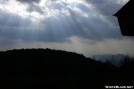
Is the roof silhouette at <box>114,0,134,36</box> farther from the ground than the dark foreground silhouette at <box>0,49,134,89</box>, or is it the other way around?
the roof silhouette at <box>114,0,134,36</box>

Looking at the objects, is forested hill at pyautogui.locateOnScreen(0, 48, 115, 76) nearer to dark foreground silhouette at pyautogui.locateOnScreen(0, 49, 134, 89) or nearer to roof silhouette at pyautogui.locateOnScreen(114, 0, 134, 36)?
dark foreground silhouette at pyautogui.locateOnScreen(0, 49, 134, 89)

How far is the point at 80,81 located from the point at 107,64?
11184mm

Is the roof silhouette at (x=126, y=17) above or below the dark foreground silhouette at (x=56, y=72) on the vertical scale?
above

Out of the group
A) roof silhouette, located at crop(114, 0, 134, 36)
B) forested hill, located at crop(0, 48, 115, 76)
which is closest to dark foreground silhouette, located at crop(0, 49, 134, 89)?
forested hill, located at crop(0, 48, 115, 76)

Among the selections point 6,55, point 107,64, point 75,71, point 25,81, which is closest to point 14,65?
point 6,55

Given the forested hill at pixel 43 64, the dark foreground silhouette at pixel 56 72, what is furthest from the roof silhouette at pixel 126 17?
the forested hill at pixel 43 64

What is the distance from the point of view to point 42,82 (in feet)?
30.0

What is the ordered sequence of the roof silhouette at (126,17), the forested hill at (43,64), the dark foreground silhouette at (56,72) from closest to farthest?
the roof silhouette at (126,17), the dark foreground silhouette at (56,72), the forested hill at (43,64)

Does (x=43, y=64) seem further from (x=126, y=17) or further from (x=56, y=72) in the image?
(x=126, y=17)

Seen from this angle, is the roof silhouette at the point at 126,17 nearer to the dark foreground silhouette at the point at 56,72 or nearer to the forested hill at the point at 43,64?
the dark foreground silhouette at the point at 56,72

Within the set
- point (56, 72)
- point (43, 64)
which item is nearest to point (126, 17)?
point (43, 64)

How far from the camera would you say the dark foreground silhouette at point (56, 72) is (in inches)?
353

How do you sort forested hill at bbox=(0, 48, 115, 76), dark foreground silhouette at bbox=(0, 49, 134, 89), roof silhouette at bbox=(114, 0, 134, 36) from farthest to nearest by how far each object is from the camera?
forested hill at bbox=(0, 48, 115, 76)
dark foreground silhouette at bbox=(0, 49, 134, 89)
roof silhouette at bbox=(114, 0, 134, 36)

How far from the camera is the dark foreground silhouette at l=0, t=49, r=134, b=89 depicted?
8961 millimetres
